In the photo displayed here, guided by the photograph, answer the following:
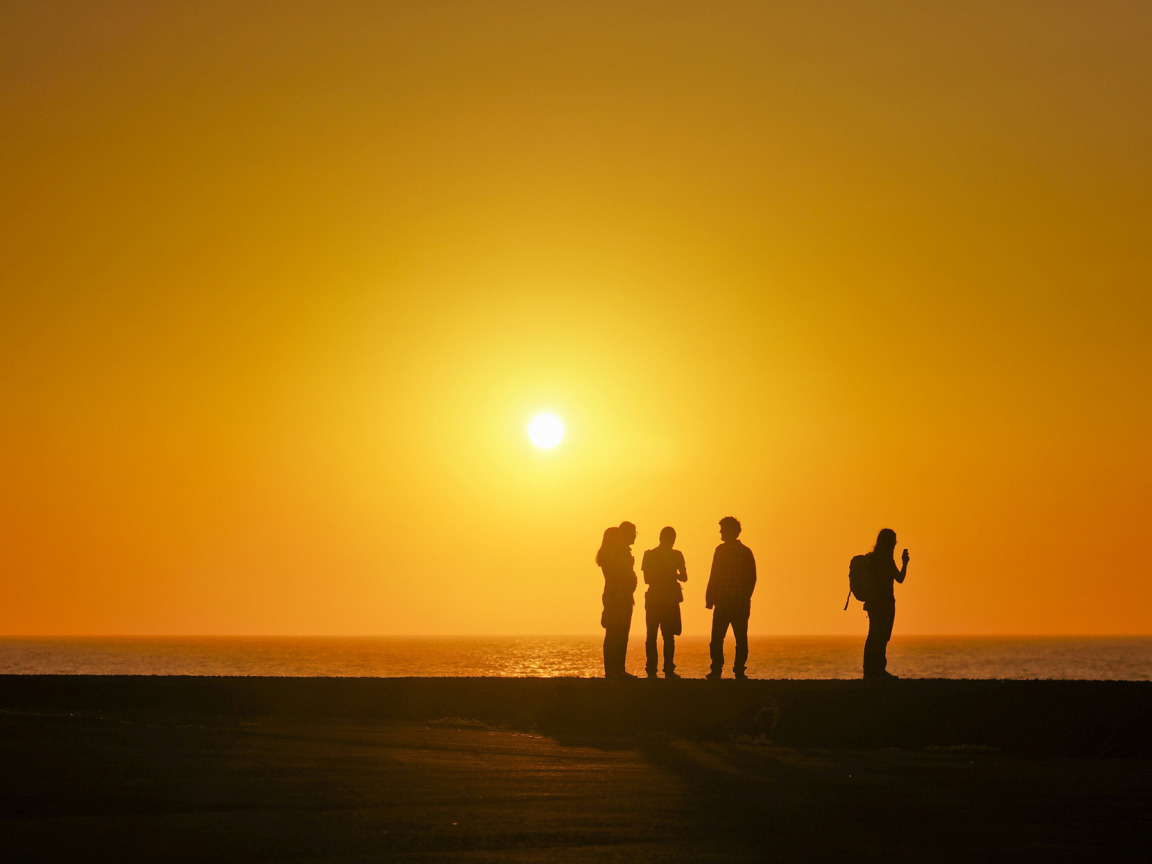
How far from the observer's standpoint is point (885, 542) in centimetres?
1438

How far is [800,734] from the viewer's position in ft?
38.8

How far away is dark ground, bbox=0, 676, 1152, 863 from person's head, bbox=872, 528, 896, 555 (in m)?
2.42

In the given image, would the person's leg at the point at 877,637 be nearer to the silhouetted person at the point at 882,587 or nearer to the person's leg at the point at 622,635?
the silhouetted person at the point at 882,587

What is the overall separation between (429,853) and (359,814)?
111 cm

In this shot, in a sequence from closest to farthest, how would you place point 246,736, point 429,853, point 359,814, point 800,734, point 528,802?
point 429,853 < point 359,814 < point 528,802 < point 246,736 < point 800,734

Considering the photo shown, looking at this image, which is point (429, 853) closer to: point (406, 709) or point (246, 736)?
point (246, 736)

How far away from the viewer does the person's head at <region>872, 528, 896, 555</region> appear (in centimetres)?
1438

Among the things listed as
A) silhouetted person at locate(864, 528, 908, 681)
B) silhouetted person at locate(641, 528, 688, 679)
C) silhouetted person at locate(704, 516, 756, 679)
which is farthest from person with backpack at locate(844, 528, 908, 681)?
silhouetted person at locate(641, 528, 688, 679)

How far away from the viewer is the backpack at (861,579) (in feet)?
47.0

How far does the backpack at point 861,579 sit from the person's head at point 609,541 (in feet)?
9.06

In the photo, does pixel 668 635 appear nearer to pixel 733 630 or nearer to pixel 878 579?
pixel 733 630

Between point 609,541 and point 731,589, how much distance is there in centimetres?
160

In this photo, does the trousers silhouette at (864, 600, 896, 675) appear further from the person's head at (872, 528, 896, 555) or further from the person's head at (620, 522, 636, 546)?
the person's head at (620, 522, 636, 546)

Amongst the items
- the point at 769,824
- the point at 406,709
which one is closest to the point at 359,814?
the point at 769,824
